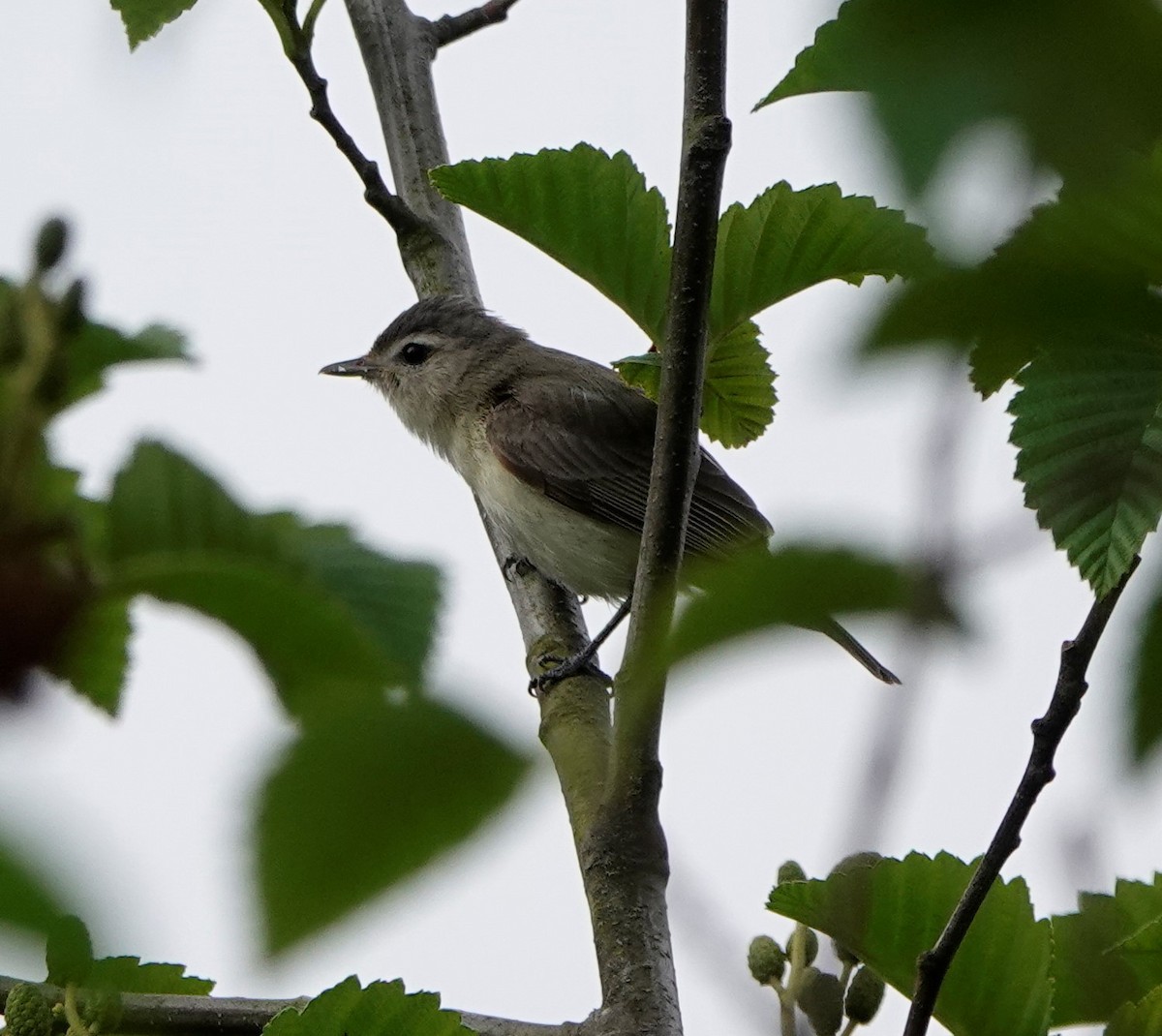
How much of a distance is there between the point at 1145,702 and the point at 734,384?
9.59 feet

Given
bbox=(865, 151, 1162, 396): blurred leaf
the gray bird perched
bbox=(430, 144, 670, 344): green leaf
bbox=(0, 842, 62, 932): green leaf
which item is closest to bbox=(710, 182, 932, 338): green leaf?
bbox=(430, 144, 670, 344): green leaf

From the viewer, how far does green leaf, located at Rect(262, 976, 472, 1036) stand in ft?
6.13

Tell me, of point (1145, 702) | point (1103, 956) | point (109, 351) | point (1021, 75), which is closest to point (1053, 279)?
point (1021, 75)

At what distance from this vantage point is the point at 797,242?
118 inches

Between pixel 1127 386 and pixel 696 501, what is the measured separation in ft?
14.8

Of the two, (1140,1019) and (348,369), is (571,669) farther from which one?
(348,369)

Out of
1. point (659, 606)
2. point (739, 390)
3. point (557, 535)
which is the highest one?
point (557, 535)

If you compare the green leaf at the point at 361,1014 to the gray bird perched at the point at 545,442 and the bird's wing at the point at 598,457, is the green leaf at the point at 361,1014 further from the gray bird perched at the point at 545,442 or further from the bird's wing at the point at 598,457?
the bird's wing at the point at 598,457

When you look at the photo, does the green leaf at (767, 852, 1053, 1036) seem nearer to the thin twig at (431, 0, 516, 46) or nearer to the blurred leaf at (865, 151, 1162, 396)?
the blurred leaf at (865, 151, 1162, 396)

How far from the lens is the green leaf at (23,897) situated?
81cm

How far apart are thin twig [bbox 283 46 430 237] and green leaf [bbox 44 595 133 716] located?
229 cm

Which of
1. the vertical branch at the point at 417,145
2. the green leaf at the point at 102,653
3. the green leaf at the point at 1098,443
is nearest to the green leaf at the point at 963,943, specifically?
the green leaf at the point at 1098,443

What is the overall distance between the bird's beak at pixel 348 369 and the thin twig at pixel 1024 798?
5.54m

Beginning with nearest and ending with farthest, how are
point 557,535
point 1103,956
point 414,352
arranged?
point 1103,956
point 557,535
point 414,352
